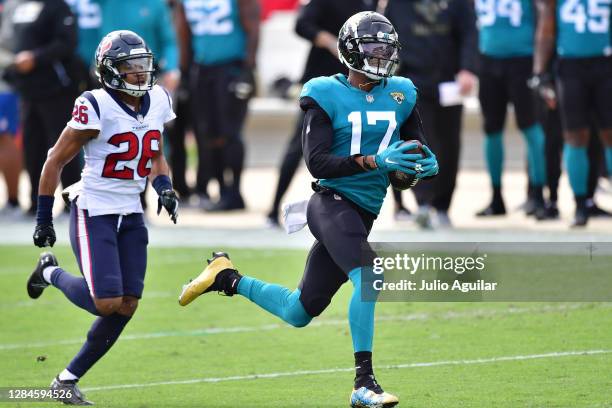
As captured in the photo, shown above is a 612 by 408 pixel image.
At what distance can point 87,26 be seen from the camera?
575 inches

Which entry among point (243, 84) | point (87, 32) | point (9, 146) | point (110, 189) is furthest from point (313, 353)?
point (9, 146)

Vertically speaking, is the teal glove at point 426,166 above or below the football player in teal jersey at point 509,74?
above

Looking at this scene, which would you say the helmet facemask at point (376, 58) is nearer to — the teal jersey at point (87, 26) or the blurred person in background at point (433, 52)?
the blurred person in background at point (433, 52)

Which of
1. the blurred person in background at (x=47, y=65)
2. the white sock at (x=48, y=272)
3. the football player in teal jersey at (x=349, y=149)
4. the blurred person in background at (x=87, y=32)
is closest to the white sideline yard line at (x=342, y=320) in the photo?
the white sock at (x=48, y=272)

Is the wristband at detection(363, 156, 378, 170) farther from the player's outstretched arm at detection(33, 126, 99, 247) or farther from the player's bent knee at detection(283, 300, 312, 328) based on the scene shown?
the player's outstretched arm at detection(33, 126, 99, 247)

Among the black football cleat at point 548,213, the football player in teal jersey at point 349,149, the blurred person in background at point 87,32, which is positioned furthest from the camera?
the blurred person in background at point 87,32

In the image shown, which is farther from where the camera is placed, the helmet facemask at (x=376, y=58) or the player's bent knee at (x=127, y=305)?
the player's bent knee at (x=127, y=305)

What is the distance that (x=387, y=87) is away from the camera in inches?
288

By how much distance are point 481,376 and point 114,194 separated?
201 centimetres

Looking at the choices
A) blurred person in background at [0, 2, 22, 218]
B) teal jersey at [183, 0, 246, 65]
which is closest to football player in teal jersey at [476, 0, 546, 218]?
teal jersey at [183, 0, 246, 65]

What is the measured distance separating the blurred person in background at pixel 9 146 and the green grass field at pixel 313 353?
4057mm

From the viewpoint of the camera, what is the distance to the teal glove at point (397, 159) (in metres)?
6.79

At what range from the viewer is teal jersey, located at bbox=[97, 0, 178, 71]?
14.1 meters

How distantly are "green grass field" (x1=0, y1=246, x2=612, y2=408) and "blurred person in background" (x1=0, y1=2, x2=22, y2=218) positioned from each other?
160 inches
